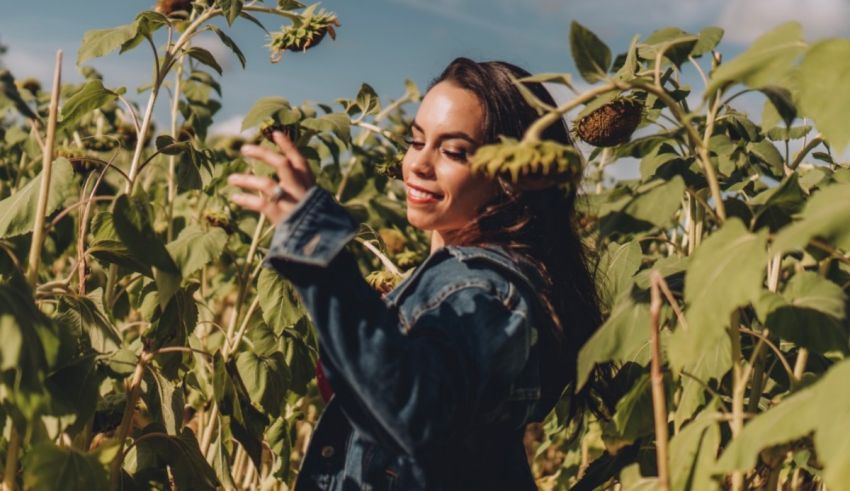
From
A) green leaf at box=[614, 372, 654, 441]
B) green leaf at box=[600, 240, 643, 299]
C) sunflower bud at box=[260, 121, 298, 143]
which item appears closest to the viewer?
green leaf at box=[614, 372, 654, 441]

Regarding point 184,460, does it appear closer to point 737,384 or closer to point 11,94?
point 11,94

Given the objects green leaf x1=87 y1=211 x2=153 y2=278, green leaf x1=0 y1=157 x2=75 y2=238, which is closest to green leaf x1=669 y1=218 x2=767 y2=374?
green leaf x1=87 y1=211 x2=153 y2=278

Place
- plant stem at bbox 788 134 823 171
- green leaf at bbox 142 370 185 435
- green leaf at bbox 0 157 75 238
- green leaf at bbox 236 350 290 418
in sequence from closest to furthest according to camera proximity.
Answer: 1. green leaf at bbox 0 157 75 238
2. green leaf at bbox 142 370 185 435
3. plant stem at bbox 788 134 823 171
4. green leaf at bbox 236 350 290 418

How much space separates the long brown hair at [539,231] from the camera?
1.76 meters

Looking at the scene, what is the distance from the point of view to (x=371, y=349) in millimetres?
1298

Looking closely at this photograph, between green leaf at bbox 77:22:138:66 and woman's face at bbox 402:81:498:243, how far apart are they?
0.67 m

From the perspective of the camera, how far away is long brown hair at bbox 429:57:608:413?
5.79ft

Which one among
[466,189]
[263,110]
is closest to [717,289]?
[466,189]

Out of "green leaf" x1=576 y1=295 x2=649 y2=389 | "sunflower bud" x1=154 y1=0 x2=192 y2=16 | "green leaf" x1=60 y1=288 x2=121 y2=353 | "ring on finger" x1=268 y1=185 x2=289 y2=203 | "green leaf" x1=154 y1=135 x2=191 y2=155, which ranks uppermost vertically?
"sunflower bud" x1=154 y1=0 x2=192 y2=16

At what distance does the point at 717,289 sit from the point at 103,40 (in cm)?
141

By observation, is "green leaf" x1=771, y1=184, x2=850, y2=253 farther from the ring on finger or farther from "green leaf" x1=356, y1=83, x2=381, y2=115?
"green leaf" x1=356, y1=83, x2=381, y2=115

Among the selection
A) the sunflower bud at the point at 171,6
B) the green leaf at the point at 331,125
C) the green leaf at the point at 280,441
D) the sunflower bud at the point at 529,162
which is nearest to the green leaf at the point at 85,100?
the sunflower bud at the point at 171,6

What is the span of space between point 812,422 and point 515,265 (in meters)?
0.57

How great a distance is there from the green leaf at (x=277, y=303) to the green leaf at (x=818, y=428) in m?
1.51
